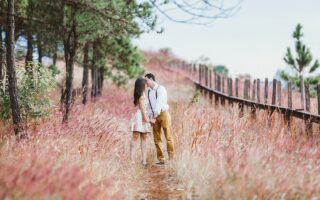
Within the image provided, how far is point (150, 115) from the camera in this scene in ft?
29.6

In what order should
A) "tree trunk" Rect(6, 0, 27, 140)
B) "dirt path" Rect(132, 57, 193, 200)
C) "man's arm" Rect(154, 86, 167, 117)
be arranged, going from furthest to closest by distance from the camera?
"man's arm" Rect(154, 86, 167, 117) < "tree trunk" Rect(6, 0, 27, 140) < "dirt path" Rect(132, 57, 193, 200)

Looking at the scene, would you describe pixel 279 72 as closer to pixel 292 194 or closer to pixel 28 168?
pixel 292 194

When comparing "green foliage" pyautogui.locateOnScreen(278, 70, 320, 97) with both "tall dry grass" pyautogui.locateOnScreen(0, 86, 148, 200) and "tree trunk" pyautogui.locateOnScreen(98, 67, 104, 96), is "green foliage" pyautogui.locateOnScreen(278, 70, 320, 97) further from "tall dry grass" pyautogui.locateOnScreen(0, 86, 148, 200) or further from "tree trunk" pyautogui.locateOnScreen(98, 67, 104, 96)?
"tall dry grass" pyautogui.locateOnScreen(0, 86, 148, 200)

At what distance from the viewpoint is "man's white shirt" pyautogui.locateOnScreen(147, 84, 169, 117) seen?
8.84m

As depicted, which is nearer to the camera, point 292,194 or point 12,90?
point 292,194

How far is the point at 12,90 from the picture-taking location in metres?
7.71

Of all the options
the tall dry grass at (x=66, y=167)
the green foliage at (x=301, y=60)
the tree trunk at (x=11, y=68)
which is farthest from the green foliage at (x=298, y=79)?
the tree trunk at (x=11, y=68)

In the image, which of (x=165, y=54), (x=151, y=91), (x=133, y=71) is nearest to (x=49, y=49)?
(x=133, y=71)

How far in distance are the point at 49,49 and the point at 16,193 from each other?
13.2 metres

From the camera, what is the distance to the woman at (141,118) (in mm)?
8680

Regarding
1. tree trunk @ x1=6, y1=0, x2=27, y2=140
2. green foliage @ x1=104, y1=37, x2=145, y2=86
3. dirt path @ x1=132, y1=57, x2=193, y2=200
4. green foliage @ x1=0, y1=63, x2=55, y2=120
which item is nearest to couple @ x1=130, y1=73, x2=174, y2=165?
dirt path @ x1=132, y1=57, x2=193, y2=200

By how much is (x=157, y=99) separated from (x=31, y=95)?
2.91 m

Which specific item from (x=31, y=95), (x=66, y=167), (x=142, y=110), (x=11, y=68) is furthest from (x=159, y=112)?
(x=66, y=167)

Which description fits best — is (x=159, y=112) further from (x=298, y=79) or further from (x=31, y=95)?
(x=298, y=79)
